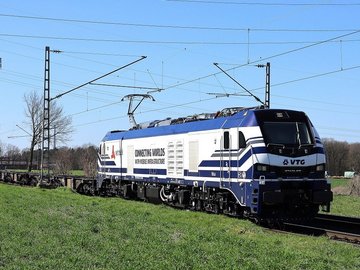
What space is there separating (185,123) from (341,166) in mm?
99079

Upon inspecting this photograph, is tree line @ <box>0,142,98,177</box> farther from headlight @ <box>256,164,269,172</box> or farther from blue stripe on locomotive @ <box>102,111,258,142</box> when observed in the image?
headlight @ <box>256,164,269,172</box>

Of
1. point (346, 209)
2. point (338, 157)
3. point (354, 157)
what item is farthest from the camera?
point (354, 157)

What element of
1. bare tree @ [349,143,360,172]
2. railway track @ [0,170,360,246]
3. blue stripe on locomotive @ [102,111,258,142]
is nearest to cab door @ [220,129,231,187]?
blue stripe on locomotive @ [102,111,258,142]

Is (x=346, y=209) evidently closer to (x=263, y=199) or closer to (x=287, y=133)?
(x=287, y=133)

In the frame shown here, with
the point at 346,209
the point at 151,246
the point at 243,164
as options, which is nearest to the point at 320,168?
the point at 243,164

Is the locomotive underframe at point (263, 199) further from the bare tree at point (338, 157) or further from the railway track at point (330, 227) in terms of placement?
the bare tree at point (338, 157)

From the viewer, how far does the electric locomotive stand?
52.7ft

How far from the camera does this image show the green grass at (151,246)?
9.05 m

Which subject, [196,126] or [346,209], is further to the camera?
[346,209]

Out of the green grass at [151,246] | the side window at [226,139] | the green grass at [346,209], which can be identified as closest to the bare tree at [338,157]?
the green grass at [346,209]

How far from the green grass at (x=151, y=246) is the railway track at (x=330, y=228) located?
982 millimetres

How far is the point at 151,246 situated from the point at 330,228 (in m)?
8.61

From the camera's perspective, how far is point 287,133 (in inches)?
663

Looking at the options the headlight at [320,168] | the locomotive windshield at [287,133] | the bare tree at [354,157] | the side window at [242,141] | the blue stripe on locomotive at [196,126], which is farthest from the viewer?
the bare tree at [354,157]
